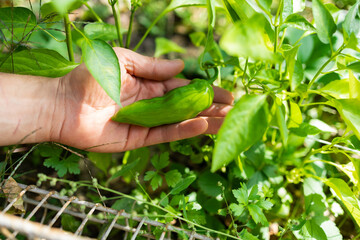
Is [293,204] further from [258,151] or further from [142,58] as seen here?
[142,58]

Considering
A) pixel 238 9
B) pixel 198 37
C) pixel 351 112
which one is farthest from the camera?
pixel 198 37

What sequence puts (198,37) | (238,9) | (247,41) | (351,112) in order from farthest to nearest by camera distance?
1. (198,37)
2. (238,9)
3. (351,112)
4. (247,41)

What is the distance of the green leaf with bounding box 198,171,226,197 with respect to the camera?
1125 millimetres

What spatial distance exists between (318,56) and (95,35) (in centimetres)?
89

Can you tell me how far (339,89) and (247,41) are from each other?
499mm

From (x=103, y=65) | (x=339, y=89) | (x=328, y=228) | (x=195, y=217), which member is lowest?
(x=328, y=228)

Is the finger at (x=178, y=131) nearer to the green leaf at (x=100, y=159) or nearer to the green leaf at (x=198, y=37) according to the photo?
the green leaf at (x=100, y=159)

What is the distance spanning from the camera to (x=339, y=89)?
0.89 m

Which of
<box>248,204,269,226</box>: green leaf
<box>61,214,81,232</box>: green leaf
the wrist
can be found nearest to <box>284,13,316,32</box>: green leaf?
<box>248,204,269,226</box>: green leaf

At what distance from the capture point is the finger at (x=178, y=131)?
3.33 ft

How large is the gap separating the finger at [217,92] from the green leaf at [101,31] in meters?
0.27

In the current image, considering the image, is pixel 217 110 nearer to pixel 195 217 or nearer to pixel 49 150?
pixel 195 217

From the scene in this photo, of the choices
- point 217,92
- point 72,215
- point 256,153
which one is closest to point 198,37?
point 217,92

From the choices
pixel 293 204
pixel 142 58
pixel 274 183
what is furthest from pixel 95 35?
pixel 293 204
